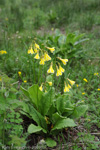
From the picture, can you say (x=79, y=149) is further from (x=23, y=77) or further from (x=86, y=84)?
(x=23, y=77)

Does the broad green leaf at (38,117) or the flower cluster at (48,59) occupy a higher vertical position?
the flower cluster at (48,59)

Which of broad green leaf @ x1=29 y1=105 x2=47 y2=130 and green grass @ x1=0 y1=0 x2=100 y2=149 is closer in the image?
broad green leaf @ x1=29 y1=105 x2=47 y2=130

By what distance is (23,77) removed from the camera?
118 inches

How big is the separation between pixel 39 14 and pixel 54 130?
5.28 m

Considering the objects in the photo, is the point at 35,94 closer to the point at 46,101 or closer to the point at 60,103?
the point at 46,101

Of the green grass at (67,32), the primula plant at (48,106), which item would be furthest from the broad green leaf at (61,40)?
the primula plant at (48,106)

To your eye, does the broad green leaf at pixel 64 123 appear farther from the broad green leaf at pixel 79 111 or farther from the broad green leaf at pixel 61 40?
the broad green leaf at pixel 61 40

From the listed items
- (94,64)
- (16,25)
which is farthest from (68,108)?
(16,25)

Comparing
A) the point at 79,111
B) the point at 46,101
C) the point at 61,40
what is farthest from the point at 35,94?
the point at 61,40

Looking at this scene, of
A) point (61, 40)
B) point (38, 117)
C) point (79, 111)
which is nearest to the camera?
point (38, 117)

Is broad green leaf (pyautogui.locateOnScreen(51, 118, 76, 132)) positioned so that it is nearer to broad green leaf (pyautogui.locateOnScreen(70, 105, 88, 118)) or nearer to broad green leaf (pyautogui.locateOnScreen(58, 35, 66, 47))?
broad green leaf (pyautogui.locateOnScreen(70, 105, 88, 118))

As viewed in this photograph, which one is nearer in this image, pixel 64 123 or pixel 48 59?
pixel 64 123

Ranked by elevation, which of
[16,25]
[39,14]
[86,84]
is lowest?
[86,84]

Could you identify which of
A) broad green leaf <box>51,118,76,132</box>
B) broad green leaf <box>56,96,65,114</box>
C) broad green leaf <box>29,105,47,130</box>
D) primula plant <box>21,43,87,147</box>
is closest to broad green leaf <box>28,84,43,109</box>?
primula plant <box>21,43,87,147</box>
